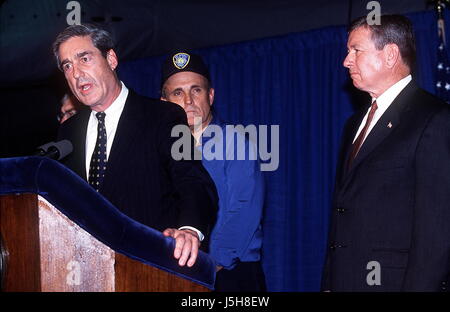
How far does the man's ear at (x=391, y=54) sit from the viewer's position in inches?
94.0

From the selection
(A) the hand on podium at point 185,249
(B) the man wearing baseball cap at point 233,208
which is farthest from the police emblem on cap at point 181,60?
(A) the hand on podium at point 185,249

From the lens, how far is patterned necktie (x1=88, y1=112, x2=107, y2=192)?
1.93m

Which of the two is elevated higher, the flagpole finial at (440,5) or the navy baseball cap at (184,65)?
the flagpole finial at (440,5)

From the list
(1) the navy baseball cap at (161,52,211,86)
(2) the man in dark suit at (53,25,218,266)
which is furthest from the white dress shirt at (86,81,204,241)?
(1) the navy baseball cap at (161,52,211,86)

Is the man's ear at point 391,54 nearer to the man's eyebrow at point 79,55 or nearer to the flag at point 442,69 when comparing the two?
the man's eyebrow at point 79,55

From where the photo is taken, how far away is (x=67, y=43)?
6.86 feet

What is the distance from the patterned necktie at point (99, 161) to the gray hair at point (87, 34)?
0.29 m

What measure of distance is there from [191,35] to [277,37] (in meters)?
0.77

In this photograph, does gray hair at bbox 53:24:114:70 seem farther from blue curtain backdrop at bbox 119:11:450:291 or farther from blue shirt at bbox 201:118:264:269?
blue curtain backdrop at bbox 119:11:450:291

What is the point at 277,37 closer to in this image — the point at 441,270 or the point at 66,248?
the point at 441,270

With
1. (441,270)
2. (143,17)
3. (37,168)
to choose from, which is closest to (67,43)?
(37,168)

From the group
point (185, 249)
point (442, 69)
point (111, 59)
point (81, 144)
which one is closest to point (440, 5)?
point (442, 69)

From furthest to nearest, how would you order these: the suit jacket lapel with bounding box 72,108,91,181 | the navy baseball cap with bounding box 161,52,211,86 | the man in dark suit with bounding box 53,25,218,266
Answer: the navy baseball cap with bounding box 161,52,211,86
the suit jacket lapel with bounding box 72,108,91,181
the man in dark suit with bounding box 53,25,218,266

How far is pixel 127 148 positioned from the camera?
6.30 feet
